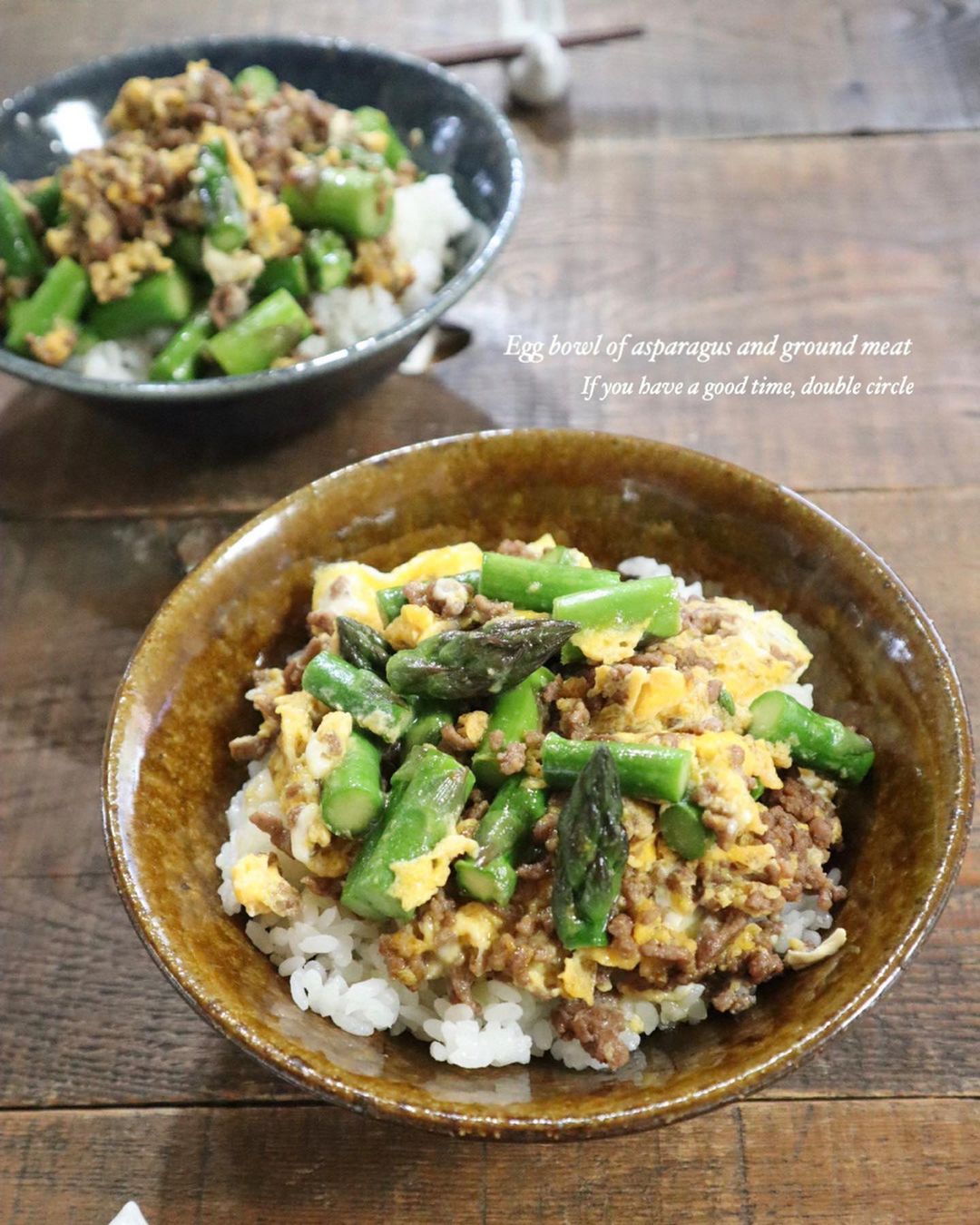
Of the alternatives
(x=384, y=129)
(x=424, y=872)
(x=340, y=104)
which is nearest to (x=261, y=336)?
(x=384, y=129)

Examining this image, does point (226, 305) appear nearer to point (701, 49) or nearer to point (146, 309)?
point (146, 309)

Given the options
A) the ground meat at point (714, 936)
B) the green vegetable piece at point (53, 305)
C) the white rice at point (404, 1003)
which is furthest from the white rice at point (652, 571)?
the green vegetable piece at point (53, 305)

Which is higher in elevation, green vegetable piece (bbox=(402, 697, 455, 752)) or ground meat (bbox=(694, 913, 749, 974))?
green vegetable piece (bbox=(402, 697, 455, 752))

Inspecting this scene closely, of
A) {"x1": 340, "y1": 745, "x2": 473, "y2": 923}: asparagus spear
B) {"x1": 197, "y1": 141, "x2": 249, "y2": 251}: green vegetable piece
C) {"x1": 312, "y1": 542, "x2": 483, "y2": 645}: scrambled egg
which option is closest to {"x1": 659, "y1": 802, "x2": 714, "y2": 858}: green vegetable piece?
{"x1": 340, "y1": 745, "x2": 473, "y2": 923}: asparagus spear

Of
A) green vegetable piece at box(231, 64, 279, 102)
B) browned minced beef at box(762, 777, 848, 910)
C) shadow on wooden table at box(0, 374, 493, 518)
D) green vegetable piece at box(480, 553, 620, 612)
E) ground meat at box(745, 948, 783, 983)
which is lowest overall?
shadow on wooden table at box(0, 374, 493, 518)

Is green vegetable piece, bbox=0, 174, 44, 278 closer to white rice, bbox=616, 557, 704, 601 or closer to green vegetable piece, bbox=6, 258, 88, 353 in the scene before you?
green vegetable piece, bbox=6, 258, 88, 353
